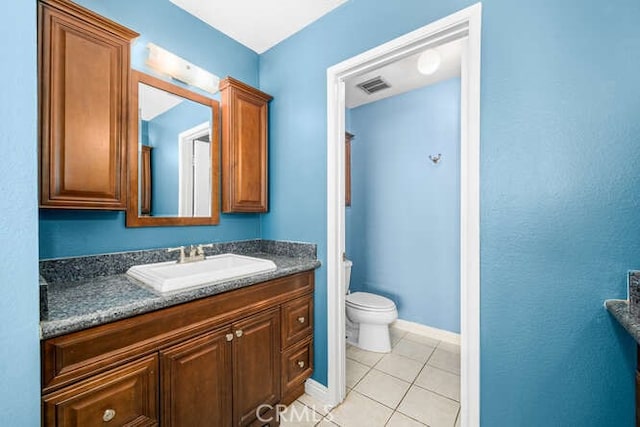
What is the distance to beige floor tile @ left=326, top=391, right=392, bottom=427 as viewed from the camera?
145 centimetres

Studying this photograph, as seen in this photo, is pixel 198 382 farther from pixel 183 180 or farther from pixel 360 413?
pixel 183 180

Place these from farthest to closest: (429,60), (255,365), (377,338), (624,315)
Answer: (377,338) < (429,60) < (255,365) < (624,315)

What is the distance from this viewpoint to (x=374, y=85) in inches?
97.0

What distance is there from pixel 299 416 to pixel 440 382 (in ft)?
3.45

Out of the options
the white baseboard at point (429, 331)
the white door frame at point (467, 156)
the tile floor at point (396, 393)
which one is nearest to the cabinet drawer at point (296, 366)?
the tile floor at point (396, 393)

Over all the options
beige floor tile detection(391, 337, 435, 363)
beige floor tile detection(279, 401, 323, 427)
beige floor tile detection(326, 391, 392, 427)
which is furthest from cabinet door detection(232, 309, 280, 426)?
beige floor tile detection(391, 337, 435, 363)

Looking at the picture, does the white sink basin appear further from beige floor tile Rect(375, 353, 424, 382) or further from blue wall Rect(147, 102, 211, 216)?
beige floor tile Rect(375, 353, 424, 382)

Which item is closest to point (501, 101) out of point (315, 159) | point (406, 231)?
point (315, 159)

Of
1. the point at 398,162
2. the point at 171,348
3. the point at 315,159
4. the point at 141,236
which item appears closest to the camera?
the point at 171,348

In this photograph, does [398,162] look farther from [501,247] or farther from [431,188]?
[501,247]

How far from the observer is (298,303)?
1.59 meters

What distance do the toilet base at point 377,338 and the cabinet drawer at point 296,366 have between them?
0.74 metres

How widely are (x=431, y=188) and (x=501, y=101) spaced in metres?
1.45

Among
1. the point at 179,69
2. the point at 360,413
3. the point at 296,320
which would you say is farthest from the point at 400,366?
the point at 179,69
